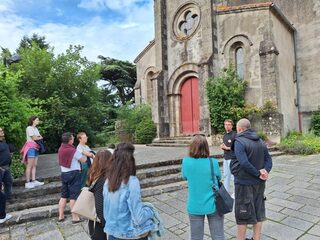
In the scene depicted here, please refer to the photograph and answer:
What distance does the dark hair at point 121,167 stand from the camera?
8.21 ft

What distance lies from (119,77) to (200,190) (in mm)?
28856

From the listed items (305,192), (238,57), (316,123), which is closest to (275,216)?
(305,192)

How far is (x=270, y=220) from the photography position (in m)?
4.68

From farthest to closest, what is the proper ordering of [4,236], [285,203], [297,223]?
[285,203]
[4,236]
[297,223]

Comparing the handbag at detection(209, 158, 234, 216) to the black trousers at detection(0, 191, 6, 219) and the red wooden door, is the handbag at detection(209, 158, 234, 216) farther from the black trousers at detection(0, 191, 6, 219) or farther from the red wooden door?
the red wooden door

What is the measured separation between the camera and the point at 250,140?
3.70 m

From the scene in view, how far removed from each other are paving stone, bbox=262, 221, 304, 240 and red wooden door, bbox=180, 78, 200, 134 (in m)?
10.9

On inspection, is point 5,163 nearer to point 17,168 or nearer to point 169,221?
point 17,168

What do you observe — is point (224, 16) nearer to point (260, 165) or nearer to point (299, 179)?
point (299, 179)

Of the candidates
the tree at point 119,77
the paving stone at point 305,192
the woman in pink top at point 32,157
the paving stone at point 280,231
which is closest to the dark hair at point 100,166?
the paving stone at point 280,231

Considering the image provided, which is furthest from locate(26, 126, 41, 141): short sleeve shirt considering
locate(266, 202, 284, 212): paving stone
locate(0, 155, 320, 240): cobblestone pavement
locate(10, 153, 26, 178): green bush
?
locate(266, 202, 284, 212): paving stone

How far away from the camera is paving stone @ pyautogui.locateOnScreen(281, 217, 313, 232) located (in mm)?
4348

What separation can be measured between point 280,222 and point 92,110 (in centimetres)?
1302

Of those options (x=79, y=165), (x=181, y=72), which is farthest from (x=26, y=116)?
(x=181, y=72)
